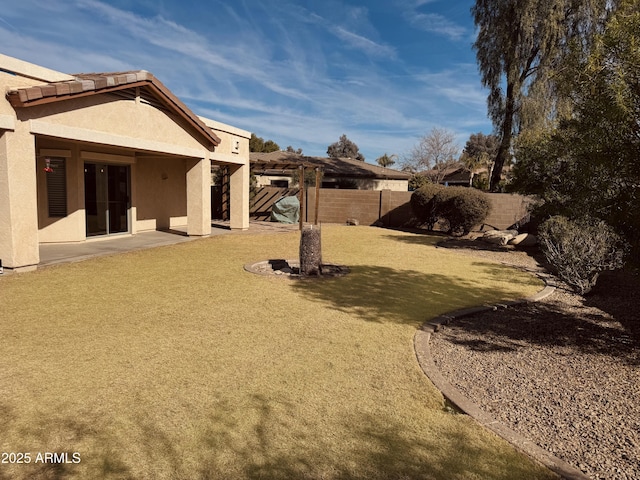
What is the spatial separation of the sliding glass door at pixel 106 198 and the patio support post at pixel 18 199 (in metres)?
4.47

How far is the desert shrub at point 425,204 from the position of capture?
19.3 meters

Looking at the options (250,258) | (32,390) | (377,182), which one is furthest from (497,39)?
(32,390)

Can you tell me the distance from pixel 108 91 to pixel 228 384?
9164 mm

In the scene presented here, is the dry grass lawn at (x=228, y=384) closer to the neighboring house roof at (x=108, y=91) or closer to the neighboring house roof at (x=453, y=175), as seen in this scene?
the neighboring house roof at (x=108, y=91)

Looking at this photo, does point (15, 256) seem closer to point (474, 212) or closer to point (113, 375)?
point (113, 375)

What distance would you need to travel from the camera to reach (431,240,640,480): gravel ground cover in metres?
3.31

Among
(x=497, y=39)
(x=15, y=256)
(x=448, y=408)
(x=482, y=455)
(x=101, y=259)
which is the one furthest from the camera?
(x=497, y=39)

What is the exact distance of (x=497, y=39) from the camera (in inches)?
888

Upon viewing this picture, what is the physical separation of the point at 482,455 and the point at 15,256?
9303 mm

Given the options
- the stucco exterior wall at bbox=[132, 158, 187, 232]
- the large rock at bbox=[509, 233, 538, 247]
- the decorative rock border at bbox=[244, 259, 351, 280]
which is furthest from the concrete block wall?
the stucco exterior wall at bbox=[132, 158, 187, 232]

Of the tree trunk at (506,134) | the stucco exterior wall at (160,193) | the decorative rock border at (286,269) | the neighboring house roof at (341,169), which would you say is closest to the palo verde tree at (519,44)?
the tree trunk at (506,134)

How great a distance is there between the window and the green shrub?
48.0 ft

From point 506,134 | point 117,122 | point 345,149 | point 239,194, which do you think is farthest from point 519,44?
point 345,149

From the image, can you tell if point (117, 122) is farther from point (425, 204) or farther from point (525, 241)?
point (525, 241)
